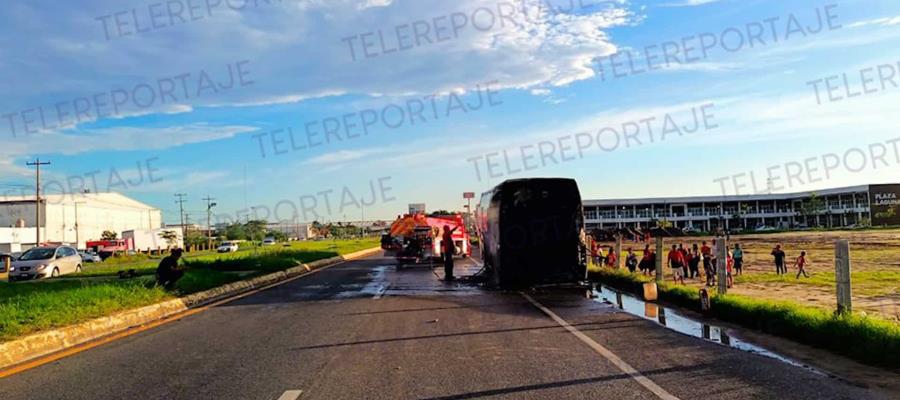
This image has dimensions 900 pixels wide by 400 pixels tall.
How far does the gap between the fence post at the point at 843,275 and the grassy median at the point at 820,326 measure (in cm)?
20

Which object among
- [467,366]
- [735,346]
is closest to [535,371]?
[467,366]

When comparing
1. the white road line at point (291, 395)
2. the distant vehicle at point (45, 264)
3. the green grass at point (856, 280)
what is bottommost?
the green grass at point (856, 280)


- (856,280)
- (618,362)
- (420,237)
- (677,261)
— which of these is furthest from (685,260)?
(618,362)

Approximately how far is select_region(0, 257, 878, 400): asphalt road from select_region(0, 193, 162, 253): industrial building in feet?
278

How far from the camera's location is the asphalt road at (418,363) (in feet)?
21.9

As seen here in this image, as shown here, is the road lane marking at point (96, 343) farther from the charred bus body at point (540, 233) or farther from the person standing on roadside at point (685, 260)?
the person standing on roadside at point (685, 260)

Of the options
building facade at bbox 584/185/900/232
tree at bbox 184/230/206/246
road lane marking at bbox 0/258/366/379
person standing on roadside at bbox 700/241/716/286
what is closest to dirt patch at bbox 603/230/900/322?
person standing on roadside at bbox 700/241/716/286

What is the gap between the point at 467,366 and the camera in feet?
25.7

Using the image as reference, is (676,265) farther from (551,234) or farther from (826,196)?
(826,196)

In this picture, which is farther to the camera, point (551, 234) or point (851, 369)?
point (551, 234)

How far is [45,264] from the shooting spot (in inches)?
1128

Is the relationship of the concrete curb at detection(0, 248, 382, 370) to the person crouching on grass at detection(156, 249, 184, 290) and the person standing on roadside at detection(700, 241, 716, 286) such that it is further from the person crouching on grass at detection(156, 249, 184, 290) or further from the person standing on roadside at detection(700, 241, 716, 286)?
the person standing on roadside at detection(700, 241, 716, 286)

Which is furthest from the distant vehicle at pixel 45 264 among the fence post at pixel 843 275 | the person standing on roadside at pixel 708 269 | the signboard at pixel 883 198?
the signboard at pixel 883 198

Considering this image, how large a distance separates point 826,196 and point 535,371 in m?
138
